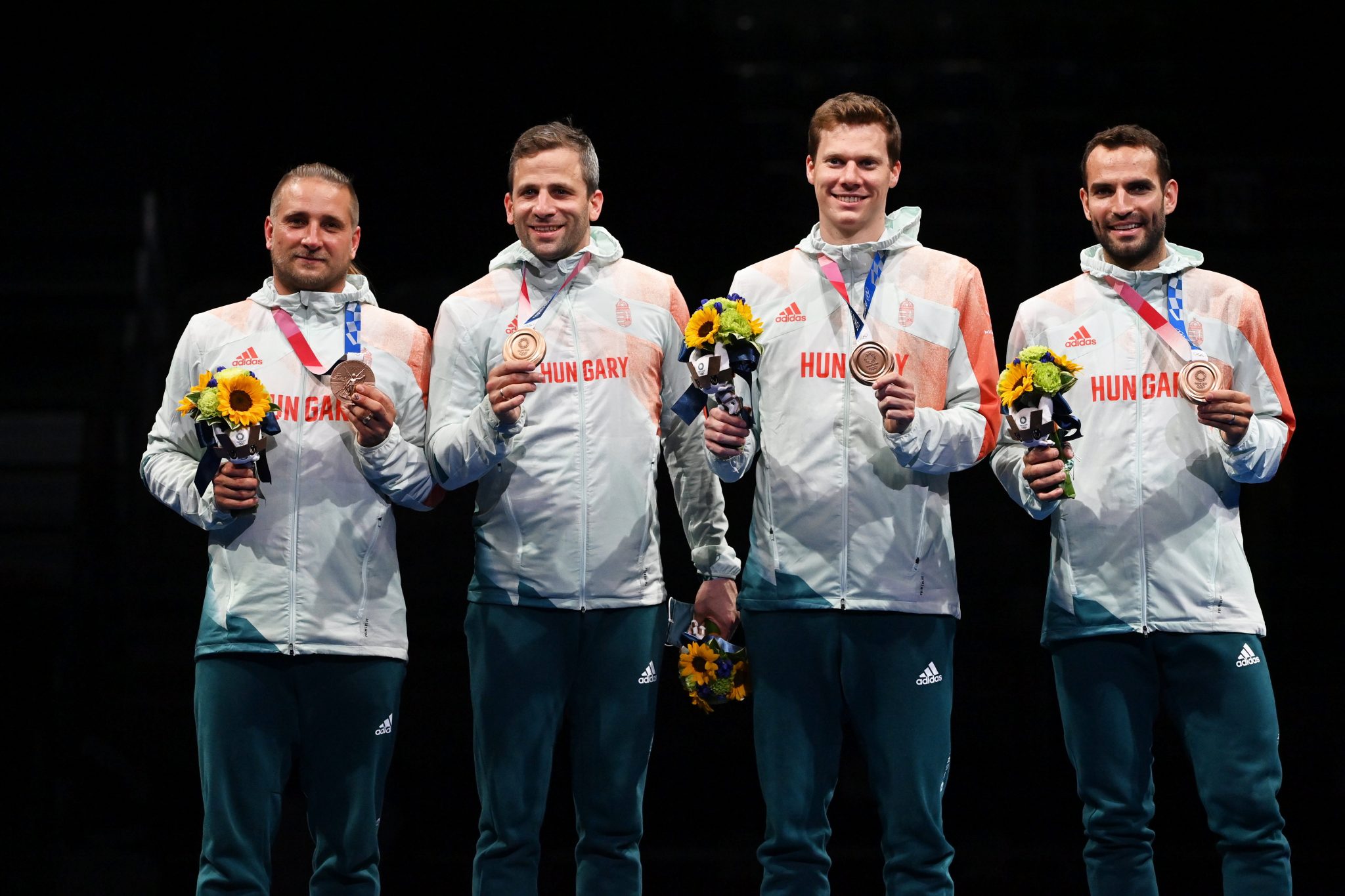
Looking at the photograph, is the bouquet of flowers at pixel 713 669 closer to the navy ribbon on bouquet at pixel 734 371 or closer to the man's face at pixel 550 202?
the navy ribbon on bouquet at pixel 734 371

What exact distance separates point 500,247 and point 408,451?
10.8 feet

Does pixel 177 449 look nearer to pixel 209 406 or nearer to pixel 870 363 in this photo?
pixel 209 406

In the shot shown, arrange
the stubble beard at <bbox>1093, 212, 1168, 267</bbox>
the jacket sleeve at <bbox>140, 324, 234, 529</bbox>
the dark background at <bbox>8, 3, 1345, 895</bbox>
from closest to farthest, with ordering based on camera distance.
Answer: the jacket sleeve at <bbox>140, 324, 234, 529</bbox> < the stubble beard at <bbox>1093, 212, 1168, 267</bbox> < the dark background at <bbox>8, 3, 1345, 895</bbox>

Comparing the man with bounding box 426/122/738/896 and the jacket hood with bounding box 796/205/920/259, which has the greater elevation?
the jacket hood with bounding box 796/205/920/259

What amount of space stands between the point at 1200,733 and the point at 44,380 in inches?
201

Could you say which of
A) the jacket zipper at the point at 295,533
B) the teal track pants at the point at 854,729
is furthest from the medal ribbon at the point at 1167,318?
the jacket zipper at the point at 295,533

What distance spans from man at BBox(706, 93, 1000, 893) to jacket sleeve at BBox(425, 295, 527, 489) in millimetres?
504

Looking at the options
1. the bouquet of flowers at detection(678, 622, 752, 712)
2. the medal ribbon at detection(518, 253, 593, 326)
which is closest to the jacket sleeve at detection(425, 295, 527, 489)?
the medal ribbon at detection(518, 253, 593, 326)

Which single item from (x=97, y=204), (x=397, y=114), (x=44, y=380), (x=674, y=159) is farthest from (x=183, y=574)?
(x=674, y=159)

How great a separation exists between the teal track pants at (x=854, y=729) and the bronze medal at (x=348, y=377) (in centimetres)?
109

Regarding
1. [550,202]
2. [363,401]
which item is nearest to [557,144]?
[550,202]

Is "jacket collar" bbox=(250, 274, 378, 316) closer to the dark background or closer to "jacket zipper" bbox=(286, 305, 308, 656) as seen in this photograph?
"jacket zipper" bbox=(286, 305, 308, 656)

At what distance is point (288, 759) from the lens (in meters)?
3.36

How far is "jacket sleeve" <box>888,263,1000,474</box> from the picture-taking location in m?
3.30
